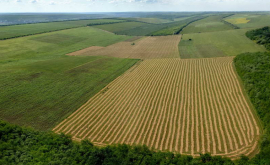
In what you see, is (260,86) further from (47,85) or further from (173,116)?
(47,85)

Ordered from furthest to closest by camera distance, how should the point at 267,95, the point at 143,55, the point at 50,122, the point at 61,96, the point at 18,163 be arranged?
the point at 143,55, the point at 61,96, the point at 267,95, the point at 50,122, the point at 18,163

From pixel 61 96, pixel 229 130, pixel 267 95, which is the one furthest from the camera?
pixel 61 96

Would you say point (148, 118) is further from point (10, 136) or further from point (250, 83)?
point (250, 83)

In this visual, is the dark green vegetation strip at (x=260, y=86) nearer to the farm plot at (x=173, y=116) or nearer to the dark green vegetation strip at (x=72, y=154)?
the farm plot at (x=173, y=116)

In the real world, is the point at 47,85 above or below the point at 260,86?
below

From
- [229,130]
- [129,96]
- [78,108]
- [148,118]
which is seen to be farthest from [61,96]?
[229,130]

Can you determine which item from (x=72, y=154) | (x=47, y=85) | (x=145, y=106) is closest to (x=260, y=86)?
(x=145, y=106)
